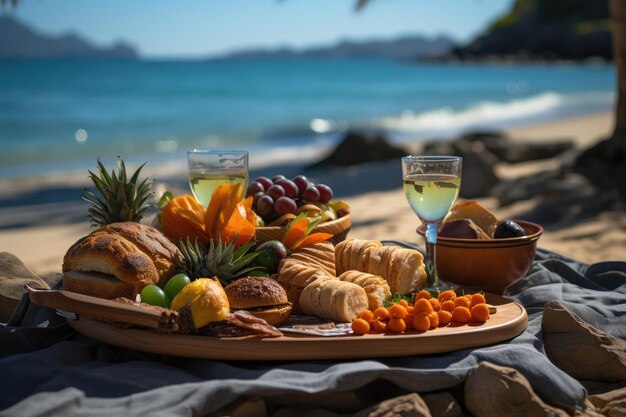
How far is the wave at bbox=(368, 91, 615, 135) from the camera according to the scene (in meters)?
27.1

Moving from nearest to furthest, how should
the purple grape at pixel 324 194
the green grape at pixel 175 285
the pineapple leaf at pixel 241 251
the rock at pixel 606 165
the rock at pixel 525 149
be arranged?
1. the green grape at pixel 175 285
2. the pineapple leaf at pixel 241 251
3. the purple grape at pixel 324 194
4. the rock at pixel 606 165
5. the rock at pixel 525 149

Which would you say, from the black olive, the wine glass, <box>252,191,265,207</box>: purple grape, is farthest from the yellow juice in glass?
<box>252,191,265,207</box>: purple grape

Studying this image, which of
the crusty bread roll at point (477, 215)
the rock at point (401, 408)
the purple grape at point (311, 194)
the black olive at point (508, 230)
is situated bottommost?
the rock at point (401, 408)

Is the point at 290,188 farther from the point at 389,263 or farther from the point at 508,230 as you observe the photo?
the point at 508,230

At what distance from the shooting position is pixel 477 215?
3.82 meters

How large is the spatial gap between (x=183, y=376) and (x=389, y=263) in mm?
1061

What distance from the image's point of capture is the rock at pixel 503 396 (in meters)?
2.64

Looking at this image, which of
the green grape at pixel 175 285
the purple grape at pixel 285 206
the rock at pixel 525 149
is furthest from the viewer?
the rock at pixel 525 149

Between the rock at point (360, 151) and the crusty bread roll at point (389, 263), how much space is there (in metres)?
11.2

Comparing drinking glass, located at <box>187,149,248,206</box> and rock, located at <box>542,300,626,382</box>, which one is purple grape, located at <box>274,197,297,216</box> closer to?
drinking glass, located at <box>187,149,248,206</box>

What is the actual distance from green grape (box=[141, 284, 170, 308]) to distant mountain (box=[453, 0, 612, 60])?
8506 cm

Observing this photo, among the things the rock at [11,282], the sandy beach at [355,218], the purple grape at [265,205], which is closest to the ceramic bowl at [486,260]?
the purple grape at [265,205]

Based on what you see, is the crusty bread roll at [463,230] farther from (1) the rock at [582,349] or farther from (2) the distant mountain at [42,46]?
(2) the distant mountain at [42,46]

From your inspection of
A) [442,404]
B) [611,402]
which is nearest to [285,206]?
[442,404]
